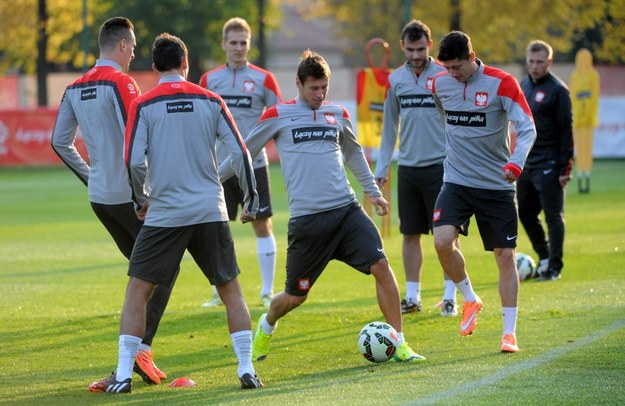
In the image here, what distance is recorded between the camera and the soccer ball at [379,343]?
825 cm

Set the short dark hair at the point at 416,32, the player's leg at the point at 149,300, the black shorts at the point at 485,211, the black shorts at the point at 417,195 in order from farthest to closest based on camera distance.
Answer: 1. the black shorts at the point at 417,195
2. the short dark hair at the point at 416,32
3. the black shorts at the point at 485,211
4. the player's leg at the point at 149,300

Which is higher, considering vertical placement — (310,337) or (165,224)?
(165,224)

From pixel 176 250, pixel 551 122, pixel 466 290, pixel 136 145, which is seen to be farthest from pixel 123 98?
pixel 551 122

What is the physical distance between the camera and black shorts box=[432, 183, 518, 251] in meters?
8.81

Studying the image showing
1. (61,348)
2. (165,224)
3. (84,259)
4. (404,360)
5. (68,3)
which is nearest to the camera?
(165,224)

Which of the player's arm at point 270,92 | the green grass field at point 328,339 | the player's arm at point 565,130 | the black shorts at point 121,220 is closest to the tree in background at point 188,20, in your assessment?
the green grass field at point 328,339

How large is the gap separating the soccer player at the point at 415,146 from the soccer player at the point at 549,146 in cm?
235

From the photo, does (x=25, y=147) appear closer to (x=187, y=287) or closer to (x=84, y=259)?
(x=84, y=259)

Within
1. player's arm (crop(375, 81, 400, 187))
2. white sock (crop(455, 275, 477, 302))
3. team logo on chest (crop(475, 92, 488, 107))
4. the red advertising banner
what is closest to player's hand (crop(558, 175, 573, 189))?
player's arm (crop(375, 81, 400, 187))

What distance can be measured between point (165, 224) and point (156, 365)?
1.54 meters

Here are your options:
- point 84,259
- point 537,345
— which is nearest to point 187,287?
point 84,259

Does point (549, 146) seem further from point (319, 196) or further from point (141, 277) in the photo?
point (141, 277)

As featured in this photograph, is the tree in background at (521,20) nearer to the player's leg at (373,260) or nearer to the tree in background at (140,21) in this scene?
the tree in background at (140,21)

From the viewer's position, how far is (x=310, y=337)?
9.64 metres
